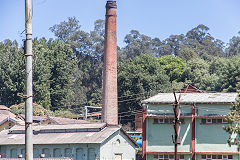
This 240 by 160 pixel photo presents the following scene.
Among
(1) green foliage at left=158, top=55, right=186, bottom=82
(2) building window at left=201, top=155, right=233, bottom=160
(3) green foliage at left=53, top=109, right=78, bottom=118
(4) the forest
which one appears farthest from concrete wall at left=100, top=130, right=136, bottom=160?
(1) green foliage at left=158, top=55, right=186, bottom=82

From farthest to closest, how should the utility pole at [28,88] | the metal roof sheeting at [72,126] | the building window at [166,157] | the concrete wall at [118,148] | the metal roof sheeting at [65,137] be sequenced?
the metal roof sheeting at [72,126]
the concrete wall at [118,148]
the metal roof sheeting at [65,137]
the building window at [166,157]
the utility pole at [28,88]

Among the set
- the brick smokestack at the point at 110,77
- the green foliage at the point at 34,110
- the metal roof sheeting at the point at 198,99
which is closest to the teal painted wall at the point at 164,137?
the metal roof sheeting at the point at 198,99

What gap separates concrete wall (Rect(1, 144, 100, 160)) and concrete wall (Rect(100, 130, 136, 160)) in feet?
3.06

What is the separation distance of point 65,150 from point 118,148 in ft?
18.4

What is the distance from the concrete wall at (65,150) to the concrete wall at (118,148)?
0.93m

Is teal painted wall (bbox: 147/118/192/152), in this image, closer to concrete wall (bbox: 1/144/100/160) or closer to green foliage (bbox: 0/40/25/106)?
concrete wall (bbox: 1/144/100/160)

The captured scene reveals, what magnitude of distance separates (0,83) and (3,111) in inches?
633

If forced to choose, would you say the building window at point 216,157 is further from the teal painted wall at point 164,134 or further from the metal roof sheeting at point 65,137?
the metal roof sheeting at point 65,137

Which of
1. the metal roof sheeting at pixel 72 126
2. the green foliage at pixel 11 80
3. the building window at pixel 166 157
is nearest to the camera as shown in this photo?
the building window at pixel 166 157

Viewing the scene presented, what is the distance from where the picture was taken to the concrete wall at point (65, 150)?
5594 centimetres

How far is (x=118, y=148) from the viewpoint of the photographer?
59.2m

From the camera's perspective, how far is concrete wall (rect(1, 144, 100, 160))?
184 ft

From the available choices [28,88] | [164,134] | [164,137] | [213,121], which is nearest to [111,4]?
[164,134]

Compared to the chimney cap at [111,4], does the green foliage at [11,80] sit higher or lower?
lower
